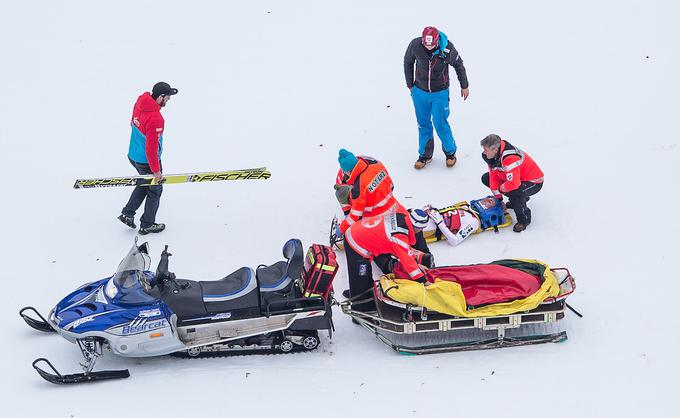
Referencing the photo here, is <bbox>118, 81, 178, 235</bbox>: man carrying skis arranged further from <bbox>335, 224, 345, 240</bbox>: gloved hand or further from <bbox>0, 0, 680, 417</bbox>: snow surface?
<bbox>335, 224, 345, 240</bbox>: gloved hand

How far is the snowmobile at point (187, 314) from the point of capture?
9.13 m

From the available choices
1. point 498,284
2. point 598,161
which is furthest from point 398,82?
point 498,284

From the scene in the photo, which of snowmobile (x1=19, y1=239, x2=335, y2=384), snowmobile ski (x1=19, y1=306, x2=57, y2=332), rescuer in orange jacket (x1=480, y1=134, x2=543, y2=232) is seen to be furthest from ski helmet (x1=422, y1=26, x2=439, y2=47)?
snowmobile ski (x1=19, y1=306, x2=57, y2=332)

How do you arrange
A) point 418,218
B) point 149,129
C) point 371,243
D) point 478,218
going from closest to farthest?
point 371,243 < point 418,218 < point 149,129 < point 478,218

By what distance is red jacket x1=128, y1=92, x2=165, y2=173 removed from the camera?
10781 mm

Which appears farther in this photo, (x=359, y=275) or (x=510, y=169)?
(x=510, y=169)

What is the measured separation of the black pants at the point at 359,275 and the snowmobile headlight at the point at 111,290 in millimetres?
2270

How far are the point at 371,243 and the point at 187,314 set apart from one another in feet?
6.28

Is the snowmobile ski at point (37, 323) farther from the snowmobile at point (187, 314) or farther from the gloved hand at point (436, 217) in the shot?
the gloved hand at point (436, 217)

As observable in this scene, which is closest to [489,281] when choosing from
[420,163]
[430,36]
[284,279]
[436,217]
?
[436,217]

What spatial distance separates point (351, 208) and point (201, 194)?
2644 millimetres

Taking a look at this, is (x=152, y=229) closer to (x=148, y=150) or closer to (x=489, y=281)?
(x=148, y=150)

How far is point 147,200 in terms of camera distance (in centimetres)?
1125

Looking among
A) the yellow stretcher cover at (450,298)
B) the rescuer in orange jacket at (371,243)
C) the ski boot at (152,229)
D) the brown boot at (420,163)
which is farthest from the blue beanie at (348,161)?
the ski boot at (152,229)
